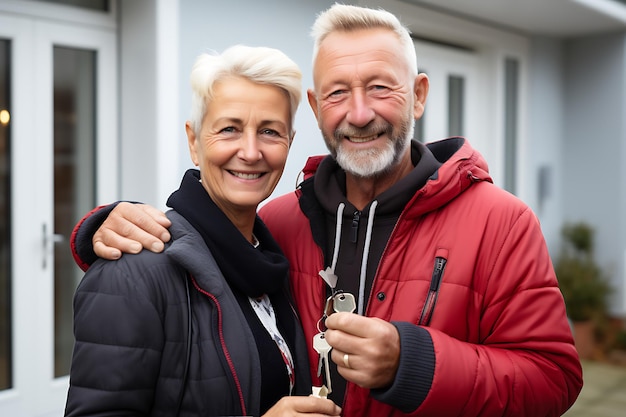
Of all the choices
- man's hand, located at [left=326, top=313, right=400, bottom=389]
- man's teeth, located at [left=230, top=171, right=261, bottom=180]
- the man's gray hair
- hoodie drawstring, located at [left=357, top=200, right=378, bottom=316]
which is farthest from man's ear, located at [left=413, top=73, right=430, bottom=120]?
man's hand, located at [left=326, top=313, right=400, bottom=389]

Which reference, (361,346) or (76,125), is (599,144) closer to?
(76,125)

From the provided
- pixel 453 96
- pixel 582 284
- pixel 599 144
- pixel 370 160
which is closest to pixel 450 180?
pixel 370 160

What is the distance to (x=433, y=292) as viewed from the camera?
5.99ft

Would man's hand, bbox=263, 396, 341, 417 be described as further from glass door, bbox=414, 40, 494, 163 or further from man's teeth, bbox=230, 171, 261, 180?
glass door, bbox=414, 40, 494, 163

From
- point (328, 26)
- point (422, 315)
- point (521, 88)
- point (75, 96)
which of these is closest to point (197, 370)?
point (422, 315)

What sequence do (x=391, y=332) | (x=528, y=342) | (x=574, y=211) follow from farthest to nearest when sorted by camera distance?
(x=574, y=211)
(x=528, y=342)
(x=391, y=332)

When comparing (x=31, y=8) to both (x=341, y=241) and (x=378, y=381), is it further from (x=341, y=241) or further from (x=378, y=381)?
(x=378, y=381)

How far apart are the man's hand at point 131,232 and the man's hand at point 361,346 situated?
452 mm

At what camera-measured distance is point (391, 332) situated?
5.14 feet

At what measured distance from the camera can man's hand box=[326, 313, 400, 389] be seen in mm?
1513

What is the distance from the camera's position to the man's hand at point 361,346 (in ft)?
4.96

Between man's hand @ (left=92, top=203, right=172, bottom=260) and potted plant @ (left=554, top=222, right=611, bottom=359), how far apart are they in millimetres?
5884

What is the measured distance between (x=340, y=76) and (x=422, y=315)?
70 cm

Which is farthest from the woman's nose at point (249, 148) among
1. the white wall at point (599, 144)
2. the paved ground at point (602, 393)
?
the white wall at point (599, 144)
